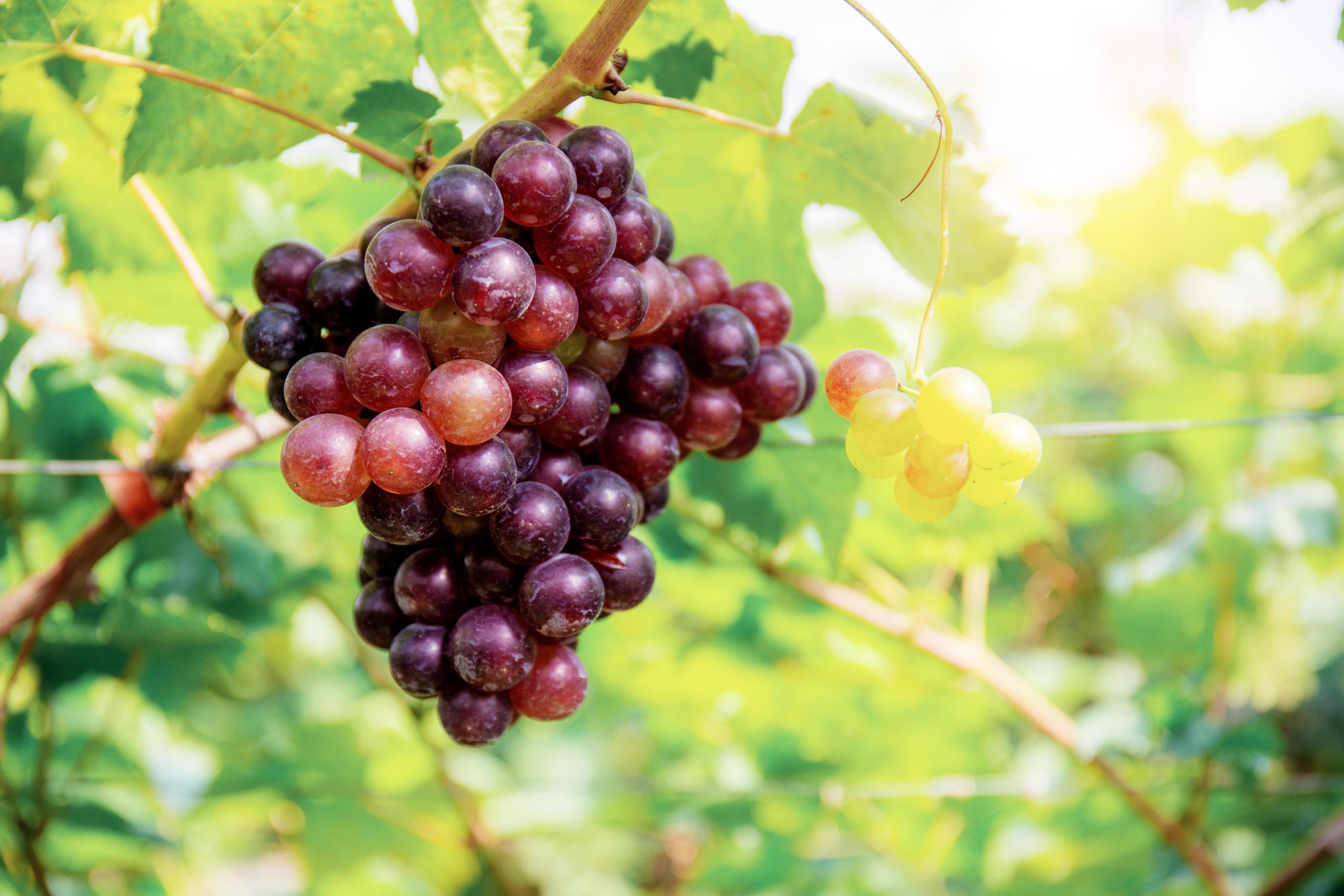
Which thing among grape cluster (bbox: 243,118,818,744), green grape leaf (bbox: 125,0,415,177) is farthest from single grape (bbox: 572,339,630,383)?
green grape leaf (bbox: 125,0,415,177)

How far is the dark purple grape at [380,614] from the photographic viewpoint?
20.2 inches

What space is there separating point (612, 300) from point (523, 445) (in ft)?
0.29

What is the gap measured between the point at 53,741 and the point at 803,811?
2.94ft

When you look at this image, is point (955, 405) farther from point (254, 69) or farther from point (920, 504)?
point (254, 69)

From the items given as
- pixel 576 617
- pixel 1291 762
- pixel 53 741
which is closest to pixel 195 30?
pixel 576 617

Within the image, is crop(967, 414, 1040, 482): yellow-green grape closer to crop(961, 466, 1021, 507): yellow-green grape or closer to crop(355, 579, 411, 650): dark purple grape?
crop(961, 466, 1021, 507): yellow-green grape

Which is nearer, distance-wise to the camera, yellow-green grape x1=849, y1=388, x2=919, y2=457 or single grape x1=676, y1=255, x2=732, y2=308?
yellow-green grape x1=849, y1=388, x2=919, y2=457

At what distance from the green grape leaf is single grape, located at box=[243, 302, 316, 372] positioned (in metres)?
0.14

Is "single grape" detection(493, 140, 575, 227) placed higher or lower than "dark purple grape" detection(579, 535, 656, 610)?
higher

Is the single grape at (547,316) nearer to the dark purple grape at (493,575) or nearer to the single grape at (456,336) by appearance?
the single grape at (456,336)

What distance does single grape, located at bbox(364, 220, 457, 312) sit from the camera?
1.35ft

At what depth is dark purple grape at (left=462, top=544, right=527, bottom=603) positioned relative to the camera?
1.54 ft

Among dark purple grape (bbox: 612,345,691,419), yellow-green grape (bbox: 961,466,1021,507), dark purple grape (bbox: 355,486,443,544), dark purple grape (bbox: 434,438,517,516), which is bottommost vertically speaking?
dark purple grape (bbox: 355,486,443,544)

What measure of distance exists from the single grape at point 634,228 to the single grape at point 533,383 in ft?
0.25
